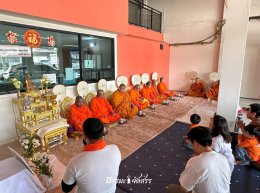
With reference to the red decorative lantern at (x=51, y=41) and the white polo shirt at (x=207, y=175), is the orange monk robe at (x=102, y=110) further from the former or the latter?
the white polo shirt at (x=207, y=175)

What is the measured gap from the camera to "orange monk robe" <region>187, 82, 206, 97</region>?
793 cm

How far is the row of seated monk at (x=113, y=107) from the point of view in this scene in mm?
3953

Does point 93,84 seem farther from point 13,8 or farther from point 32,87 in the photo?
point 13,8

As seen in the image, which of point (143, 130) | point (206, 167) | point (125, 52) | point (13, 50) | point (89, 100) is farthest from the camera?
point (125, 52)

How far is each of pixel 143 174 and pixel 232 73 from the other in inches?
108

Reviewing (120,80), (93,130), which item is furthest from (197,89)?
(93,130)

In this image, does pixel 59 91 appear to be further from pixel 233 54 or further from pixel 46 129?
pixel 233 54

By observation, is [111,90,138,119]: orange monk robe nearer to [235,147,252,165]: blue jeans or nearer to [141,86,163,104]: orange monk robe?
[141,86,163,104]: orange monk robe

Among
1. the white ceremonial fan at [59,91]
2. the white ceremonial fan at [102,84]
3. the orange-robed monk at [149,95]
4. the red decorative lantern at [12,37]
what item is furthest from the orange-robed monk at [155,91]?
the red decorative lantern at [12,37]

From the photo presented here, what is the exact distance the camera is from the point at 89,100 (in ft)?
15.9

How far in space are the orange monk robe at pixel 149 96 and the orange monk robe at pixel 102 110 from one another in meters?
1.93

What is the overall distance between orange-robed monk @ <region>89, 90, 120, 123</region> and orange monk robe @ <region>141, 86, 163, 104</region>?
193 cm

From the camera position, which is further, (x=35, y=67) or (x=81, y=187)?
(x=35, y=67)

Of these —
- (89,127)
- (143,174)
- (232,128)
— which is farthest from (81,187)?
(232,128)
